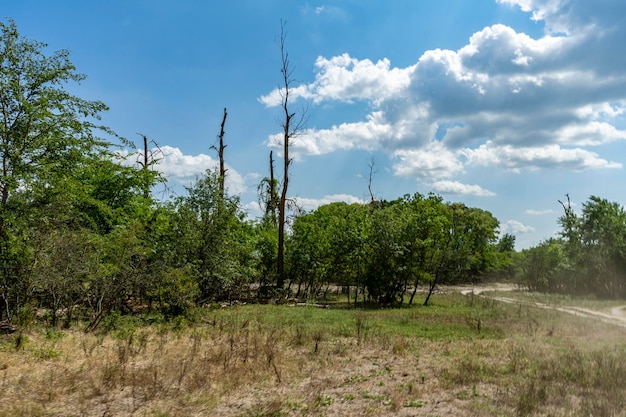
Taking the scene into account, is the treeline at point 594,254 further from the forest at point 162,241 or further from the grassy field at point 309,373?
the grassy field at point 309,373

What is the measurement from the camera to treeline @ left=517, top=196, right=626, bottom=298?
35250 mm

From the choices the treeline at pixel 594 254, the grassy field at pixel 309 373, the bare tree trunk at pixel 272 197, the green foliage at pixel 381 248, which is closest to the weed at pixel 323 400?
the grassy field at pixel 309 373

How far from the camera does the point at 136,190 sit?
81.4ft

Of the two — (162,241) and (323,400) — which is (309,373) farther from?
(162,241)

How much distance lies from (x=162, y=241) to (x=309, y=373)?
13850mm

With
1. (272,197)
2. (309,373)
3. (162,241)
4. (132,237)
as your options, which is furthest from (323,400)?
(272,197)

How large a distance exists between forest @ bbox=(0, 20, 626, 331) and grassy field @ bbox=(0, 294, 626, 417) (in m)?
1.92

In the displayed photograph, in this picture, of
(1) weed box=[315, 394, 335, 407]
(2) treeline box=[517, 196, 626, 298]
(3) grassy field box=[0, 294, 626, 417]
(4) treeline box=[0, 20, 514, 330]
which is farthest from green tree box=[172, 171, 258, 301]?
(2) treeline box=[517, 196, 626, 298]

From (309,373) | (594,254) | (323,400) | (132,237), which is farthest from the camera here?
(594,254)

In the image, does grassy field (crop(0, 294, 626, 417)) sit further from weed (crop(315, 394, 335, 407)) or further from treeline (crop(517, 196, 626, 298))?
treeline (crop(517, 196, 626, 298))

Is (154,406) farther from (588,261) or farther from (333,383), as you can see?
(588,261)

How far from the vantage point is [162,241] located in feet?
69.5

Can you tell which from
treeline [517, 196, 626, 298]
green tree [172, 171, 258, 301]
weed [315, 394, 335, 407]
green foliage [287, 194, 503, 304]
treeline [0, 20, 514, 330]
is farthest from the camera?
treeline [517, 196, 626, 298]

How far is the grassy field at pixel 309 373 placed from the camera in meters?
7.45
